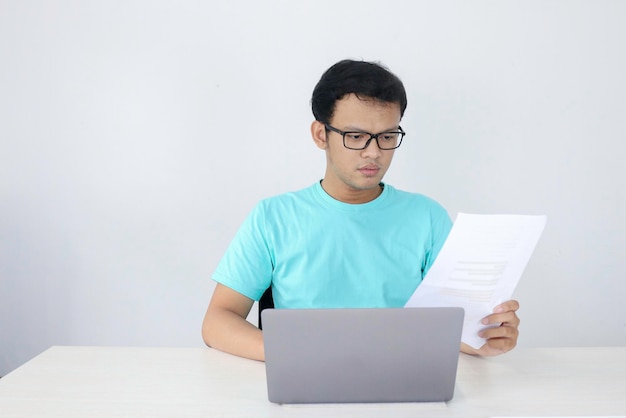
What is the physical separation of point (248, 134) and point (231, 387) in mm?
1535

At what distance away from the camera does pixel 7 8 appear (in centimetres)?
268

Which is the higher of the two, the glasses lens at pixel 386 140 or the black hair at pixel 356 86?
the black hair at pixel 356 86

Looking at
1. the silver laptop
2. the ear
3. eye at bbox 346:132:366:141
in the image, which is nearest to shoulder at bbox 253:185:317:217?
the ear

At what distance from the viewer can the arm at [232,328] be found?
1.45 meters

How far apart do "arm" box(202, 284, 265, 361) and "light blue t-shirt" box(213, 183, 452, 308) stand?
0.03 m

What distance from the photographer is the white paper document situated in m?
1.15

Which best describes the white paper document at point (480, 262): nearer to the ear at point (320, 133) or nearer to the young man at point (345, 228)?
the young man at point (345, 228)

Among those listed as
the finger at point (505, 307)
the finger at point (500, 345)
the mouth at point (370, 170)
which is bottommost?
the finger at point (500, 345)

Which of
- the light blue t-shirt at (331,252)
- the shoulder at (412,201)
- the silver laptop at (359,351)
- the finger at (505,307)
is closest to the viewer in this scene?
the silver laptop at (359,351)

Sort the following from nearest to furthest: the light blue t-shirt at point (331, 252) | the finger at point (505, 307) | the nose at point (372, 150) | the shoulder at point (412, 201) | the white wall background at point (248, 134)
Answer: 1. the finger at point (505, 307)
2. the nose at point (372, 150)
3. the light blue t-shirt at point (331, 252)
4. the shoulder at point (412, 201)
5. the white wall background at point (248, 134)

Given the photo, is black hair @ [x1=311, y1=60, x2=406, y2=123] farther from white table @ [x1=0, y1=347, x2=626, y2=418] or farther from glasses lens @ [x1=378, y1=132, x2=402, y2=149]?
white table @ [x1=0, y1=347, x2=626, y2=418]

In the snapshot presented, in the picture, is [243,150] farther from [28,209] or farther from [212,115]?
[28,209]

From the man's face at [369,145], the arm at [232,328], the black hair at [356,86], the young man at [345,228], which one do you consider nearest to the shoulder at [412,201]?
the young man at [345,228]

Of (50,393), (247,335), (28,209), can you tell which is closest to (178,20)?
(28,209)
